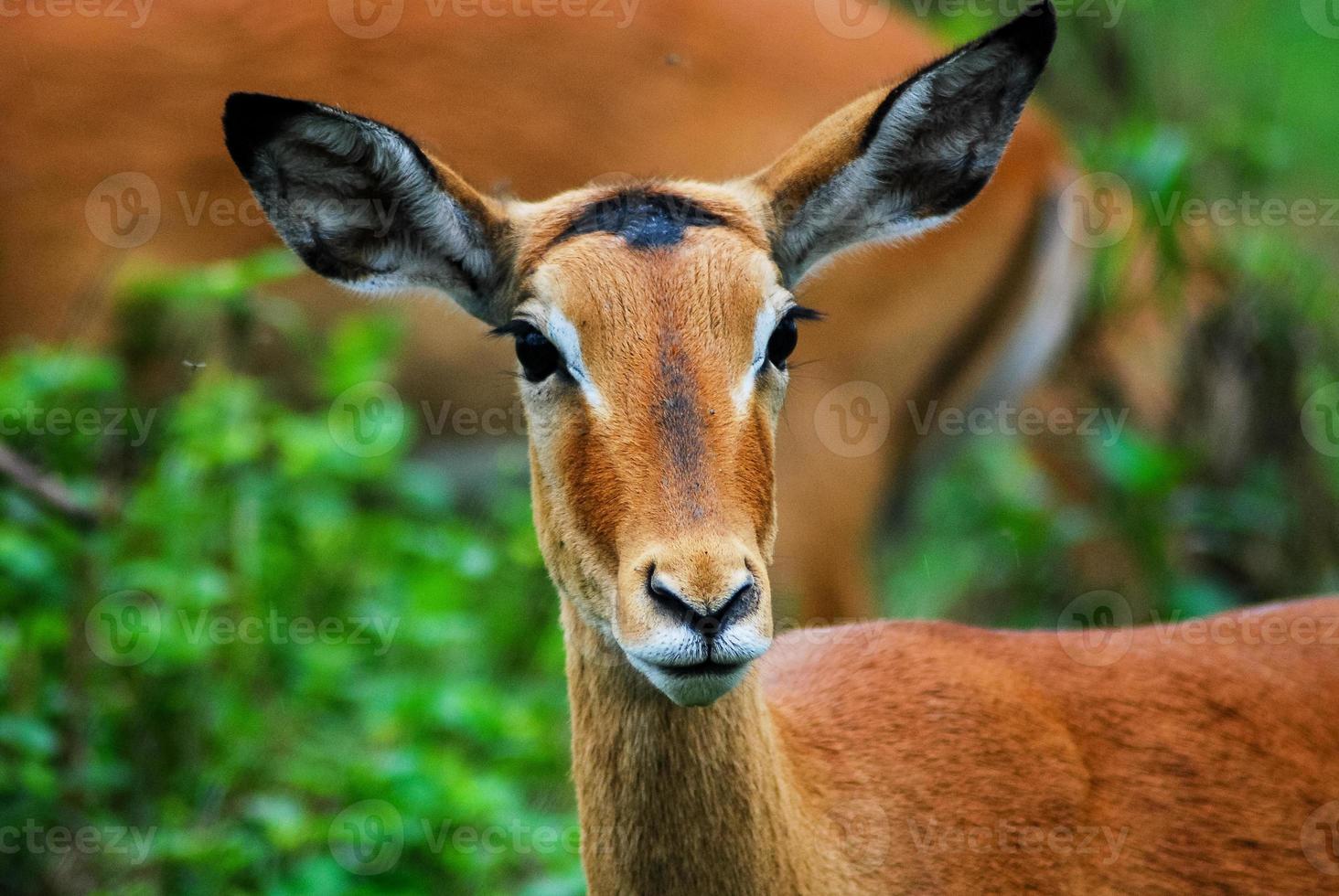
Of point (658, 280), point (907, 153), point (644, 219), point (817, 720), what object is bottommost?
point (817, 720)

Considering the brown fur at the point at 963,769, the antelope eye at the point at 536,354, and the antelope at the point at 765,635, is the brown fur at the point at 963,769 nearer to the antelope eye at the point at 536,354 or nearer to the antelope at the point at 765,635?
the antelope at the point at 765,635

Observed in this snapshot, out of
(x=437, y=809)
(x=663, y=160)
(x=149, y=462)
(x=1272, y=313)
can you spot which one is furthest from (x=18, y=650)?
(x=1272, y=313)

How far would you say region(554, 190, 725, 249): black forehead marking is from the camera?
11.0ft

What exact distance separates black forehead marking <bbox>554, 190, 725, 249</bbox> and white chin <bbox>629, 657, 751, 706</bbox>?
3.05 feet

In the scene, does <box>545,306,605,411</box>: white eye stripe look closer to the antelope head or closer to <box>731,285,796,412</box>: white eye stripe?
the antelope head

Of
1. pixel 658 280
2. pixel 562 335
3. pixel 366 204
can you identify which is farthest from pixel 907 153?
pixel 366 204

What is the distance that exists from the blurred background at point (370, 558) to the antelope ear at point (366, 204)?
3.88ft

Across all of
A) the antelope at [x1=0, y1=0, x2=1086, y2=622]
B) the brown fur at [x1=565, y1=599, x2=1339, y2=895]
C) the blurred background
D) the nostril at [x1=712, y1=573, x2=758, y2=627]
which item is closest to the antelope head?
the nostril at [x1=712, y1=573, x2=758, y2=627]

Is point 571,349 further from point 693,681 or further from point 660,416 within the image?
→ point 693,681

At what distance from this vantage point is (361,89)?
6.61 m

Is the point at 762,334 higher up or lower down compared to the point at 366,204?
lower down

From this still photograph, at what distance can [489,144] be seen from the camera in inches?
262

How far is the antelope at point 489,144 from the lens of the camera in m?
6.51

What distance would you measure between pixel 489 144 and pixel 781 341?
353 centimetres
